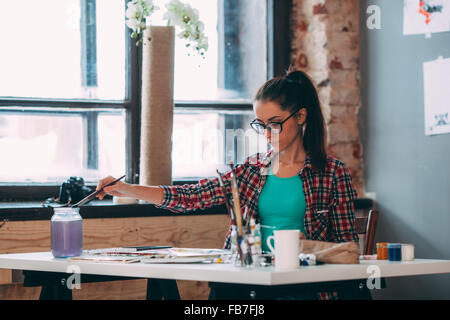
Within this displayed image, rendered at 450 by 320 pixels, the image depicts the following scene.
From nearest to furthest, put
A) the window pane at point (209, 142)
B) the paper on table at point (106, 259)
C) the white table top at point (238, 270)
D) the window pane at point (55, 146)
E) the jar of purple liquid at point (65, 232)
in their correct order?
1. the white table top at point (238, 270)
2. the paper on table at point (106, 259)
3. the jar of purple liquid at point (65, 232)
4. the window pane at point (55, 146)
5. the window pane at point (209, 142)

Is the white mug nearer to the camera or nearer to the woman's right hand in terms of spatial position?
the woman's right hand

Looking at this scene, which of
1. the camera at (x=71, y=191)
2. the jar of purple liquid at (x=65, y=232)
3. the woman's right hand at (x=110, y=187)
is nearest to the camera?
the jar of purple liquid at (x=65, y=232)

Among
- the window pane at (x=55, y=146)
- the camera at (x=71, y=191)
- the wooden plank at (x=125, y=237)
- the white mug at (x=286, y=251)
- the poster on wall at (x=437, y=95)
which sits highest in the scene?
the poster on wall at (x=437, y=95)

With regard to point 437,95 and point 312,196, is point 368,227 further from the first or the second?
point 437,95

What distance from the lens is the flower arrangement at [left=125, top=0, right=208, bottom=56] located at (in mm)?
2889

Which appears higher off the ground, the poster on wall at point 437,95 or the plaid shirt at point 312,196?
the poster on wall at point 437,95

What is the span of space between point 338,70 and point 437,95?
65 centimetres

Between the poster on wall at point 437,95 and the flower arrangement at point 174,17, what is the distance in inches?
39.2

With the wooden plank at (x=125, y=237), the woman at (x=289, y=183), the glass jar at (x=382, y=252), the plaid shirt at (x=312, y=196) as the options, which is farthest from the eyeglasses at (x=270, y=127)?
the wooden plank at (x=125, y=237)

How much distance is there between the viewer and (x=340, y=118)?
10.8 feet

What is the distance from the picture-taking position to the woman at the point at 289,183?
220cm

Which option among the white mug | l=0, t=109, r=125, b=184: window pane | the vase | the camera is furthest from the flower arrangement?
the white mug

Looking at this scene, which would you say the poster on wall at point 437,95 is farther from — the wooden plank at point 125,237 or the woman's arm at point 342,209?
the wooden plank at point 125,237
